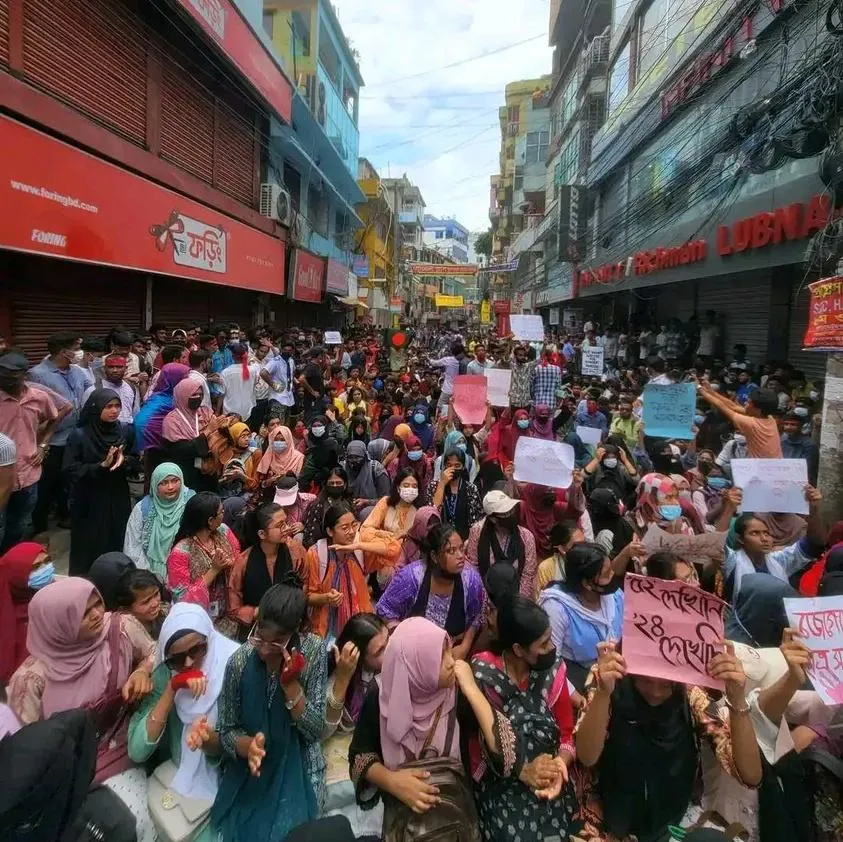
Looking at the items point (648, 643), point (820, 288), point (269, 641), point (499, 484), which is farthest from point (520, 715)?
point (820, 288)

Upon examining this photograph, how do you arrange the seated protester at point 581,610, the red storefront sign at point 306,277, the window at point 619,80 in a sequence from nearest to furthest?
the seated protester at point 581,610
the red storefront sign at point 306,277
the window at point 619,80

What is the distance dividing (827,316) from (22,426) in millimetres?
6224

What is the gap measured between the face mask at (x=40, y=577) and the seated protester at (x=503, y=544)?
2.10 m

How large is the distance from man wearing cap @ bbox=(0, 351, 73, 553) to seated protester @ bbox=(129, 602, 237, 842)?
2429 mm

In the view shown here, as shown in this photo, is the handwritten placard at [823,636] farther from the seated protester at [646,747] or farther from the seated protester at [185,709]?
the seated protester at [185,709]

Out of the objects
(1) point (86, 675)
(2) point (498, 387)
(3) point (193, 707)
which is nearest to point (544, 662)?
(3) point (193, 707)

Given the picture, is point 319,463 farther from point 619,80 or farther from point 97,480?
point 619,80

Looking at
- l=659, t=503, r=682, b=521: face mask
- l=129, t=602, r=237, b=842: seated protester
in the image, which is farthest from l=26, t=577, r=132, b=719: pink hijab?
l=659, t=503, r=682, b=521: face mask

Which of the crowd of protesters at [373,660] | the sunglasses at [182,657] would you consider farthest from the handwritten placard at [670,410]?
the sunglasses at [182,657]

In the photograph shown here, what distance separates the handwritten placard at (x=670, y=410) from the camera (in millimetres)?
5520

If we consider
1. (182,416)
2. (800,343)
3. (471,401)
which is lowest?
(182,416)

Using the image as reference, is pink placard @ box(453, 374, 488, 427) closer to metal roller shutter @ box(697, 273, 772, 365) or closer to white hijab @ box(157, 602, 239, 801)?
white hijab @ box(157, 602, 239, 801)

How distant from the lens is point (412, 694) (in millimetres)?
2029

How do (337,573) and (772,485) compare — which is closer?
(337,573)
